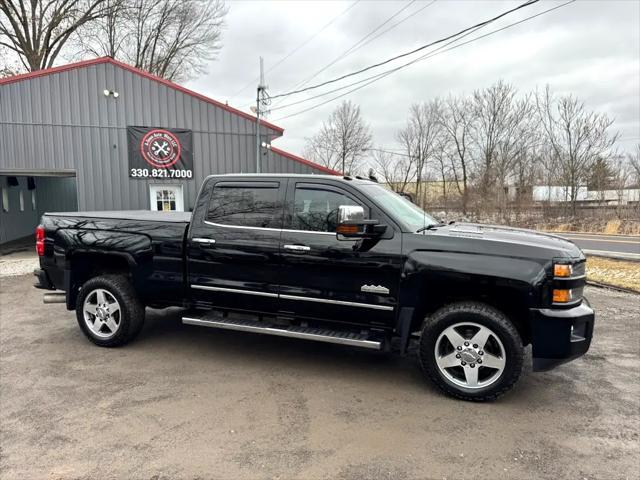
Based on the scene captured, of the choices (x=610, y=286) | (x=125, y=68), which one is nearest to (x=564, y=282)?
(x=610, y=286)

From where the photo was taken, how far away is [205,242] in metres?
4.61

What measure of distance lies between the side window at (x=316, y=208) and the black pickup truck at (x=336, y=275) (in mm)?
11

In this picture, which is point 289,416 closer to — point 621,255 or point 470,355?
point 470,355

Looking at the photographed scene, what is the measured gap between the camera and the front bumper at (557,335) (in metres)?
3.55

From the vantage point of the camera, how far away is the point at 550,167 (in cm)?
2875

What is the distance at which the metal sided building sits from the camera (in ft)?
42.9

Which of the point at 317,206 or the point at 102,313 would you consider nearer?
the point at 317,206

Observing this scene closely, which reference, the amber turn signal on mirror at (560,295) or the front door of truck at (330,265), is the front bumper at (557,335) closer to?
the amber turn signal on mirror at (560,295)

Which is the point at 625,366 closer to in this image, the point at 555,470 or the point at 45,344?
the point at 555,470

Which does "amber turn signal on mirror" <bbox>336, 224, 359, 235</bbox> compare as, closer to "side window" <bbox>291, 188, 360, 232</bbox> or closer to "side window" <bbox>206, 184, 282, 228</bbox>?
"side window" <bbox>291, 188, 360, 232</bbox>

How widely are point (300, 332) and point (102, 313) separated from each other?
2433 millimetres

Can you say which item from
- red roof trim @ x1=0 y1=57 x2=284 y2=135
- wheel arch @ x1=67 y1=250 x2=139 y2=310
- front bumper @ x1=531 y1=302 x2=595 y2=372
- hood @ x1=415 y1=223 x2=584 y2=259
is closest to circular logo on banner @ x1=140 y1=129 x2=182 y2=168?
red roof trim @ x1=0 y1=57 x2=284 y2=135

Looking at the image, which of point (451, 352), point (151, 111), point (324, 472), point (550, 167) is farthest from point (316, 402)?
point (550, 167)

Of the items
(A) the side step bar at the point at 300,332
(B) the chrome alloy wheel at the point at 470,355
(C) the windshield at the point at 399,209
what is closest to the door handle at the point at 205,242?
(A) the side step bar at the point at 300,332
